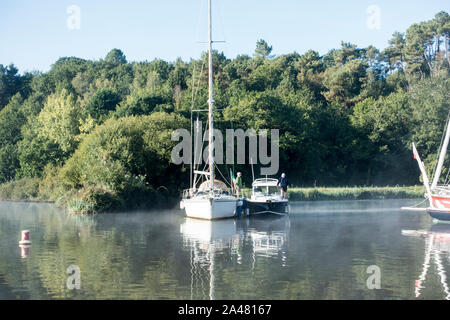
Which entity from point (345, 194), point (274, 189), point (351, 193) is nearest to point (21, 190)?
point (274, 189)

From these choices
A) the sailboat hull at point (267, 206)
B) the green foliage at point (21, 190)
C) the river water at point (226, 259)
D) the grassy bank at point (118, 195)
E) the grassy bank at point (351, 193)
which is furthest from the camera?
the green foliage at point (21, 190)

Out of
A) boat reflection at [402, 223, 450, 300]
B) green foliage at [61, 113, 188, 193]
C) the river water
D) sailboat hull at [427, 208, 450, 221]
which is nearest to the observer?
the river water

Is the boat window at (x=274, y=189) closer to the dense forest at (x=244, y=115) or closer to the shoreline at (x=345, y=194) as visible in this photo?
the shoreline at (x=345, y=194)

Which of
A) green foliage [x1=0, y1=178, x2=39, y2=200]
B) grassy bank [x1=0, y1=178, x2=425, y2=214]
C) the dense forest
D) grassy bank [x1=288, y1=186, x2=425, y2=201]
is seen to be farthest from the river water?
green foliage [x1=0, y1=178, x2=39, y2=200]

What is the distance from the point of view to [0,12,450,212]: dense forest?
52.9m

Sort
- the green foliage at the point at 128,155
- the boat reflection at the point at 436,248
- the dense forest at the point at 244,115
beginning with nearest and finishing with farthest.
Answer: the boat reflection at the point at 436,248, the green foliage at the point at 128,155, the dense forest at the point at 244,115

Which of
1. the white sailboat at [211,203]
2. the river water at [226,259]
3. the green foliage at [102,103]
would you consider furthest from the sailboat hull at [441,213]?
the green foliage at [102,103]

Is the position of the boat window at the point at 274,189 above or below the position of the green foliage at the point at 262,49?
below

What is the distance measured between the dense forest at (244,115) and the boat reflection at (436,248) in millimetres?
24993

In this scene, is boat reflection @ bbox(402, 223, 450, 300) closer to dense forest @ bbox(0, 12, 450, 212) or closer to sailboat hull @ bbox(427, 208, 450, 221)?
sailboat hull @ bbox(427, 208, 450, 221)

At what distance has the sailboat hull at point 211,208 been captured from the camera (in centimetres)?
3706

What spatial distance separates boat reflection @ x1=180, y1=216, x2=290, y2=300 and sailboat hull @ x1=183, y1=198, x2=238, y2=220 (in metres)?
0.46

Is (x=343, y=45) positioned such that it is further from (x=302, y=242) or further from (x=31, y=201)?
(x=302, y=242)

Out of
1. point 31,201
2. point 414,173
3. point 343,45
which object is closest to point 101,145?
point 31,201
